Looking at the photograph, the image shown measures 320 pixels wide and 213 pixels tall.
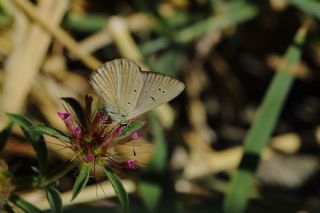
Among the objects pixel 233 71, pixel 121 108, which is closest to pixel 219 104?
pixel 233 71

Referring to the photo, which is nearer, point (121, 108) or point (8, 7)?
point (121, 108)

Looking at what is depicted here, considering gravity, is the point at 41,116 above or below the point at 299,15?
below

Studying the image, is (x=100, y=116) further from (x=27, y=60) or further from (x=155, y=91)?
(x=27, y=60)

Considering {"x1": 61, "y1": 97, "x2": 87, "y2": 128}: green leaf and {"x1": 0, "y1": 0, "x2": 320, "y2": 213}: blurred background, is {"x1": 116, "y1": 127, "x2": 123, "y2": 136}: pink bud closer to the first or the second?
{"x1": 61, "y1": 97, "x2": 87, "y2": 128}: green leaf

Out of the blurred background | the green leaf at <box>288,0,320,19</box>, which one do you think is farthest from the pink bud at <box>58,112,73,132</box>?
the green leaf at <box>288,0,320,19</box>

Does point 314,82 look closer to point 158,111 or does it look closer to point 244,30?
point 244,30

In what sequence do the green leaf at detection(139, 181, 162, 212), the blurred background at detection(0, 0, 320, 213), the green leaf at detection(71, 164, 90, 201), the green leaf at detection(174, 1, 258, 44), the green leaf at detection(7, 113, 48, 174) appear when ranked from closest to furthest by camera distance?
1. the green leaf at detection(71, 164, 90, 201)
2. the green leaf at detection(7, 113, 48, 174)
3. the green leaf at detection(139, 181, 162, 212)
4. the blurred background at detection(0, 0, 320, 213)
5. the green leaf at detection(174, 1, 258, 44)
